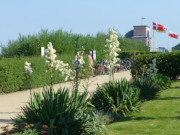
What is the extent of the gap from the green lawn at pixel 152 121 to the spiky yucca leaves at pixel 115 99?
1.11 ft

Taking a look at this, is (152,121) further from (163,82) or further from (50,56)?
(163,82)

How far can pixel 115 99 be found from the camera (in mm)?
9469

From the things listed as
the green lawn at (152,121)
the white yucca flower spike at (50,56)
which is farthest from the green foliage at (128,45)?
the white yucca flower spike at (50,56)

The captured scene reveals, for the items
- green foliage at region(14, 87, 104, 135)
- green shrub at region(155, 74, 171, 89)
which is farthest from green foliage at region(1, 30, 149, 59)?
green foliage at region(14, 87, 104, 135)

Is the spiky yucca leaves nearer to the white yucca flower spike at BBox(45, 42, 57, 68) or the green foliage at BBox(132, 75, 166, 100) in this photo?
the green foliage at BBox(132, 75, 166, 100)

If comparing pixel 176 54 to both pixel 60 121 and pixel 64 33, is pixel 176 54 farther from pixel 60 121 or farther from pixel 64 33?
pixel 60 121

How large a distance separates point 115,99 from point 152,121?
1.43m

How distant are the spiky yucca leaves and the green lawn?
0.34 metres

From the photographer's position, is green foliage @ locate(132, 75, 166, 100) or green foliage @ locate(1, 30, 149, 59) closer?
green foliage @ locate(132, 75, 166, 100)

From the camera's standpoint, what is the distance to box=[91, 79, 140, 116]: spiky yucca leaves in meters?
9.31

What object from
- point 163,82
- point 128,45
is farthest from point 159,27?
point 163,82

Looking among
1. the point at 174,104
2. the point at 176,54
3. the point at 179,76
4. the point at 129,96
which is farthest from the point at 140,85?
the point at 179,76

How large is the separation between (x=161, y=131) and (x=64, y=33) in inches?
767

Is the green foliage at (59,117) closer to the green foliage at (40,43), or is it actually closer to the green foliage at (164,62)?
the green foliage at (164,62)
